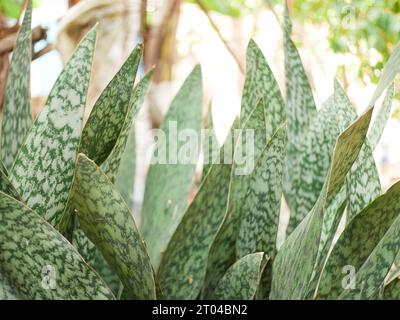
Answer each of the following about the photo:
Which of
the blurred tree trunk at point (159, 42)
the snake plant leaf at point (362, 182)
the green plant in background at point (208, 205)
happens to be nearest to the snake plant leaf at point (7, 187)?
the green plant in background at point (208, 205)

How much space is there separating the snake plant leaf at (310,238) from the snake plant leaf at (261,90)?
124 millimetres

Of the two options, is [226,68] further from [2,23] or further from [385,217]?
[385,217]

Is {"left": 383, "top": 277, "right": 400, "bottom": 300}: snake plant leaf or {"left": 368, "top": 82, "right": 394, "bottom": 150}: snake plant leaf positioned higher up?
{"left": 368, "top": 82, "right": 394, "bottom": 150}: snake plant leaf

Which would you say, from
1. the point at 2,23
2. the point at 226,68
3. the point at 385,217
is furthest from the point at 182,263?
the point at 226,68

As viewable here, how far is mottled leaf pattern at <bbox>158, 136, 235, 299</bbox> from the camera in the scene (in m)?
0.44

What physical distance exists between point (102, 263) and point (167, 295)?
48 millimetres

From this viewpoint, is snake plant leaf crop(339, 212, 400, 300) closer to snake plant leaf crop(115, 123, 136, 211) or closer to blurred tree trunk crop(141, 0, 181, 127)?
snake plant leaf crop(115, 123, 136, 211)

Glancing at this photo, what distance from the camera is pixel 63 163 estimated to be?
385 millimetres

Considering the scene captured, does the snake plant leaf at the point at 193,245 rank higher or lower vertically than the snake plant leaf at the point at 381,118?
lower

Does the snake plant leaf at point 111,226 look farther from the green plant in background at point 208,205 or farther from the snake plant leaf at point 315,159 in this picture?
the snake plant leaf at point 315,159

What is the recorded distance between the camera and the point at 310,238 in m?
0.36

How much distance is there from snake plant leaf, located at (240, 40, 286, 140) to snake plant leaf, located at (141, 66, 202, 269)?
0.09 metres

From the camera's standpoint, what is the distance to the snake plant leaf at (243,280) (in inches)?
14.8
